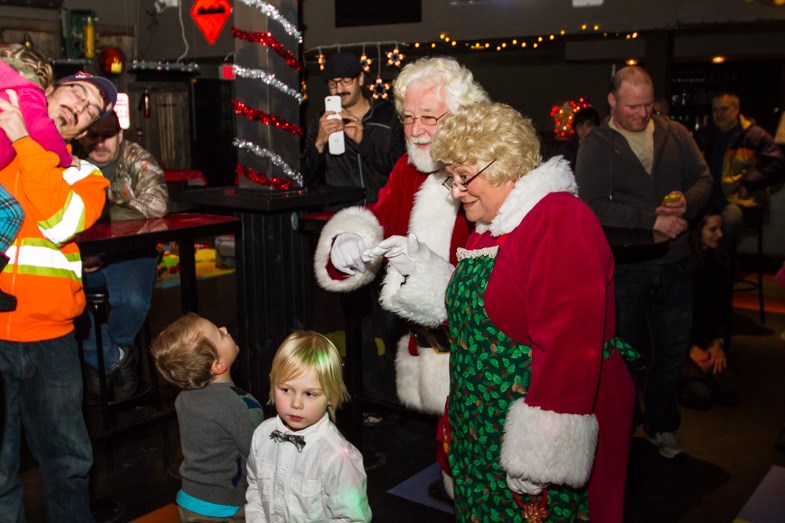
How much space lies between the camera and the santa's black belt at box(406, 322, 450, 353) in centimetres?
255

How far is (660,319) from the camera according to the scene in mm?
3633

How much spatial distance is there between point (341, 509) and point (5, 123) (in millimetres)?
1419

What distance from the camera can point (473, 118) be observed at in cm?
196

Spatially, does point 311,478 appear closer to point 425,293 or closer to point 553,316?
point 425,293

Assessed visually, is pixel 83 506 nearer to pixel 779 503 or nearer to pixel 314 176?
pixel 314 176

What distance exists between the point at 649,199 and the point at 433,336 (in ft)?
5.01

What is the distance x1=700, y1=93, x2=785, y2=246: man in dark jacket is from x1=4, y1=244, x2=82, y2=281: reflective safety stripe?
5149 mm

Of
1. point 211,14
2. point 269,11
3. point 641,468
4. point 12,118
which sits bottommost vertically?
point 641,468

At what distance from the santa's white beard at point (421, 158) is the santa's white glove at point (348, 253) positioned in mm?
312

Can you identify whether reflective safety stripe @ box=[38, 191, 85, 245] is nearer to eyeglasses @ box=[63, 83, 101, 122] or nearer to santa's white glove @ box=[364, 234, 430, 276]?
eyeglasses @ box=[63, 83, 101, 122]

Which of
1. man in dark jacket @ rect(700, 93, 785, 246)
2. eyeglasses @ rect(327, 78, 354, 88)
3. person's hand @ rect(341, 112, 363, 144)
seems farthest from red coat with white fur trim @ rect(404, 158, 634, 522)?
man in dark jacket @ rect(700, 93, 785, 246)

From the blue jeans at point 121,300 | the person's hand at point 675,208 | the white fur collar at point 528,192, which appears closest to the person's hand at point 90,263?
the blue jeans at point 121,300

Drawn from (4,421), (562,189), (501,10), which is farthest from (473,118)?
(501,10)

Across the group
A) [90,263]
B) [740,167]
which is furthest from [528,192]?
[740,167]
